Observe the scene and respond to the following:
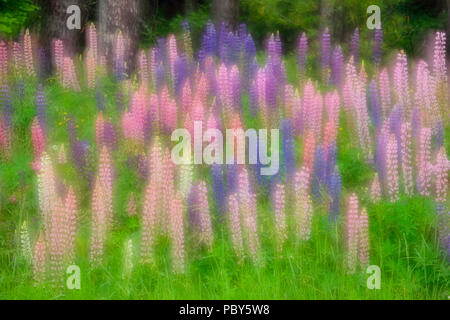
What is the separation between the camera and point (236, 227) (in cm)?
544

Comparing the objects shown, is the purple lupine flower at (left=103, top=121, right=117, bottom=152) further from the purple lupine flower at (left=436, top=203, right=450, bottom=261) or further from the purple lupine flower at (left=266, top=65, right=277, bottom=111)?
the purple lupine flower at (left=436, top=203, right=450, bottom=261)

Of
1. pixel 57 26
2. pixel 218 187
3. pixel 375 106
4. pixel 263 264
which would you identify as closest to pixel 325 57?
pixel 375 106

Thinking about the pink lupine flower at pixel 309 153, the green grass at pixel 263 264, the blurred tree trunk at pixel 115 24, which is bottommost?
the green grass at pixel 263 264

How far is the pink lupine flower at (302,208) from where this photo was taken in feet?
18.3

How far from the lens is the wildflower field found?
17.6 feet

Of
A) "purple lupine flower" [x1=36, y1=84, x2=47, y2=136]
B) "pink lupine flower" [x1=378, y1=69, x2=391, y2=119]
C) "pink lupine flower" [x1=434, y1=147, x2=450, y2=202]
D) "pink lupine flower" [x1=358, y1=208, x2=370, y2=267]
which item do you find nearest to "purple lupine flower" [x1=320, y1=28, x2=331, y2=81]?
"pink lupine flower" [x1=378, y1=69, x2=391, y2=119]

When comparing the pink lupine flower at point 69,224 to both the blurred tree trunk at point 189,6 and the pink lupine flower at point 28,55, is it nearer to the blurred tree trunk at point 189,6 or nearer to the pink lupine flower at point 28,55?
the pink lupine flower at point 28,55

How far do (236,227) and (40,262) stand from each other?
5.06ft

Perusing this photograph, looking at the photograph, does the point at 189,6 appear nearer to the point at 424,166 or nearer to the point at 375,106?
the point at 375,106

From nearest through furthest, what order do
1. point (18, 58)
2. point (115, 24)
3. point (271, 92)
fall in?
point (271, 92) < point (18, 58) < point (115, 24)

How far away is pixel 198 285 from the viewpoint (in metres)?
5.34

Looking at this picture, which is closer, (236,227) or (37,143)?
(236,227)

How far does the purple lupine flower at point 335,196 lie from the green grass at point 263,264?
84 mm

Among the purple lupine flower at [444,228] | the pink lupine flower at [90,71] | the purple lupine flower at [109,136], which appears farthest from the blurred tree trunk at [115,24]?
the purple lupine flower at [444,228]
